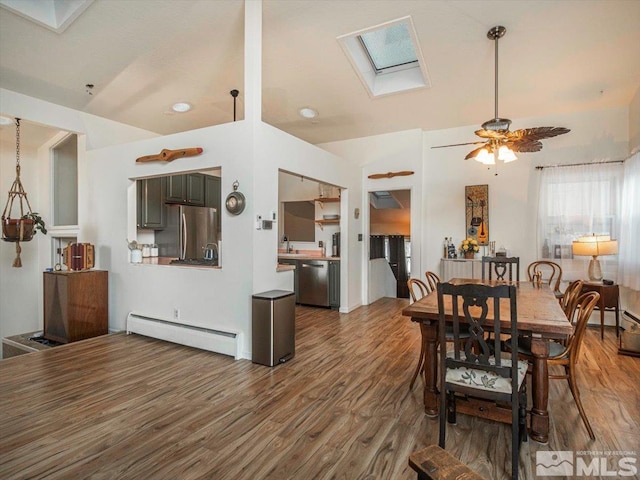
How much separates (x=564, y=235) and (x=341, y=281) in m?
3.30

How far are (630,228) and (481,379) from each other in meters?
3.73

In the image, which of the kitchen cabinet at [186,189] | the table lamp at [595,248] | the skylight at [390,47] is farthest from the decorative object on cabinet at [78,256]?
the table lamp at [595,248]

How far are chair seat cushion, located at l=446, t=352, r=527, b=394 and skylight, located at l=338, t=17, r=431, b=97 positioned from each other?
331 cm

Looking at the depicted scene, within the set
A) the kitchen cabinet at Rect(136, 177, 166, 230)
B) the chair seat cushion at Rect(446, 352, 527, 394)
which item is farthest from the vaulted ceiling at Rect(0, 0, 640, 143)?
the chair seat cushion at Rect(446, 352, 527, 394)

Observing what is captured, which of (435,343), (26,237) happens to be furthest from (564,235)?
(26,237)

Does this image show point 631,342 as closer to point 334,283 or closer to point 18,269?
point 334,283

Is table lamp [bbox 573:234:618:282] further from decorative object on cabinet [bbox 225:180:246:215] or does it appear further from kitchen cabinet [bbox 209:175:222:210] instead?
kitchen cabinet [bbox 209:175:222:210]

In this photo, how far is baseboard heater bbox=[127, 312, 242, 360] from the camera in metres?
3.48

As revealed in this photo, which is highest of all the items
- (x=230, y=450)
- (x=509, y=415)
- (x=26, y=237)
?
(x=26, y=237)

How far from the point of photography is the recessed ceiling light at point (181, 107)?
16.3 feet

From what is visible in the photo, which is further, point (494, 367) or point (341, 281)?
point (341, 281)

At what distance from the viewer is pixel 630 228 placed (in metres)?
4.15

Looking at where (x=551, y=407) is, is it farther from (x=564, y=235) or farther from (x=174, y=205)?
(x=174, y=205)

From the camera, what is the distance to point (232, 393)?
2.70 metres
